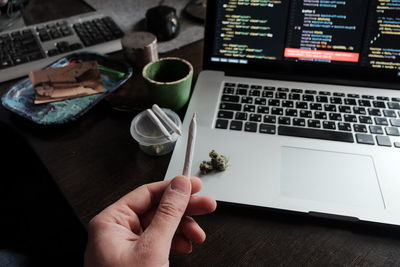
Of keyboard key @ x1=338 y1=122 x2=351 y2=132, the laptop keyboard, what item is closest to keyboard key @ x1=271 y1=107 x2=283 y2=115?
the laptop keyboard

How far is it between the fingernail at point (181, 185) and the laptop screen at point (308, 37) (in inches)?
12.4

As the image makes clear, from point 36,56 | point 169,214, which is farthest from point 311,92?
point 36,56

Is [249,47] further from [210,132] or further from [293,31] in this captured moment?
[210,132]

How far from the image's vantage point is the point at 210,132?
57 cm

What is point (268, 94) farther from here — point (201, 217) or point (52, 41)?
point (52, 41)

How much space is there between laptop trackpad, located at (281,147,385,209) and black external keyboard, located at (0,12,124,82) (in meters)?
0.52

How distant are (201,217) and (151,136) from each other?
154 millimetres

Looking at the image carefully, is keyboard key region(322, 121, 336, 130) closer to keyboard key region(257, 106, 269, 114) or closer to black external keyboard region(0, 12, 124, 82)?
keyboard key region(257, 106, 269, 114)

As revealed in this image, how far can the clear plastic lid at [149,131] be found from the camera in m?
0.53

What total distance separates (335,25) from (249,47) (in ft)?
0.52

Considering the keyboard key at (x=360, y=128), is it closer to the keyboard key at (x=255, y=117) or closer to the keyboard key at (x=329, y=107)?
the keyboard key at (x=329, y=107)

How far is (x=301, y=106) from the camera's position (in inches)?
23.9

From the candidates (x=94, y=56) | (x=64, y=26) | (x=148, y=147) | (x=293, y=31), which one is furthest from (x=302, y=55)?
(x=64, y=26)

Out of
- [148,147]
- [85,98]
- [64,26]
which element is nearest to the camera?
[148,147]
